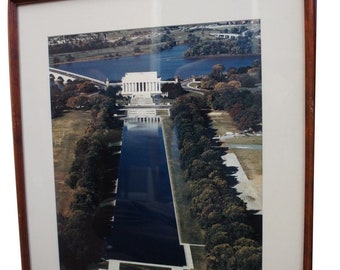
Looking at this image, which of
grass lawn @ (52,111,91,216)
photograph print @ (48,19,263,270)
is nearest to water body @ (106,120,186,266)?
photograph print @ (48,19,263,270)

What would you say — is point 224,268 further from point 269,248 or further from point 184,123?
point 184,123

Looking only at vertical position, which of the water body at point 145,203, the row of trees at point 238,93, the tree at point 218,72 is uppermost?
the tree at point 218,72

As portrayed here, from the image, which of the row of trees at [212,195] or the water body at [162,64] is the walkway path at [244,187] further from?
the water body at [162,64]

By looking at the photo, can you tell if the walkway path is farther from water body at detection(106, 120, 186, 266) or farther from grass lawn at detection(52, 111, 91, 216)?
grass lawn at detection(52, 111, 91, 216)

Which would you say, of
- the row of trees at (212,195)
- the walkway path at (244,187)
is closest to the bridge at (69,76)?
the row of trees at (212,195)

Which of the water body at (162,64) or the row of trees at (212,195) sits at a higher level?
the water body at (162,64)

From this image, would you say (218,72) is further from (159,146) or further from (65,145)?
(65,145)

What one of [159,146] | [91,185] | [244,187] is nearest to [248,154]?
[244,187]
